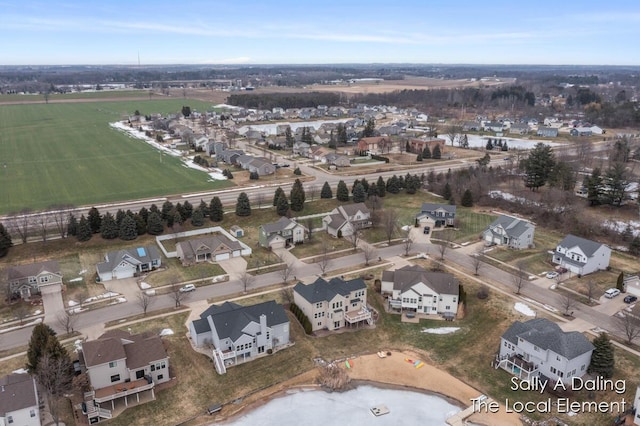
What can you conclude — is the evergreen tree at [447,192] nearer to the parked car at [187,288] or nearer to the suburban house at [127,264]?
the parked car at [187,288]

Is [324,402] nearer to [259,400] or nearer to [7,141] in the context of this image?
[259,400]

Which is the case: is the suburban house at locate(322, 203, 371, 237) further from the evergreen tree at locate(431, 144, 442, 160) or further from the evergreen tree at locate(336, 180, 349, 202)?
the evergreen tree at locate(431, 144, 442, 160)

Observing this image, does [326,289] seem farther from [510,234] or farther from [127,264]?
[510,234]

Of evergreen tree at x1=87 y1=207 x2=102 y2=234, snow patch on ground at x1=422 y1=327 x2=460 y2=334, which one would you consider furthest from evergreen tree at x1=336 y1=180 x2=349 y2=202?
snow patch on ground at x1=422 y1=327 x2=460 y2=334

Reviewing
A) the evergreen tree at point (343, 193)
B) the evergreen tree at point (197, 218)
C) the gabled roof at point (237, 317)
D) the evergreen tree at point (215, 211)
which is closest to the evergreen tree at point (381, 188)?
the evergreen tree at point (343, 193)

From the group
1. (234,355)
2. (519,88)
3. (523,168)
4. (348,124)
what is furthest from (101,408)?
(519,88)

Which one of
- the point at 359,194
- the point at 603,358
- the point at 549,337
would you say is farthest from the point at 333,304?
the point at 359,194
